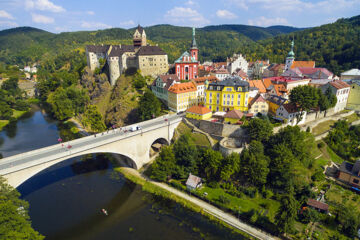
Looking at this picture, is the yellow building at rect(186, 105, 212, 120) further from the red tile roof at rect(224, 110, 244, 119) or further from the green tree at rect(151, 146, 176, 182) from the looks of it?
the green tree at rect(151, 146, 176, 182)

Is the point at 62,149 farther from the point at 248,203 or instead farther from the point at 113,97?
the point at 113,97

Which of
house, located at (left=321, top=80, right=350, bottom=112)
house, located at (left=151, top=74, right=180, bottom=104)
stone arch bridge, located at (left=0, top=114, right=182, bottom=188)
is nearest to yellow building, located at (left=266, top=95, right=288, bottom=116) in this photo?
house, located at (left=321, top=80, right=350, bottom=112)

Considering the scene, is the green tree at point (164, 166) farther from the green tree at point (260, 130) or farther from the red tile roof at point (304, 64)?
the red tile roof at point (304, 64)

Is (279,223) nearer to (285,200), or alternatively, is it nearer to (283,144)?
(285,200)

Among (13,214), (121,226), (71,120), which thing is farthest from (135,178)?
(71,120)

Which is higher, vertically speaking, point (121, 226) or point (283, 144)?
point (283, 144)

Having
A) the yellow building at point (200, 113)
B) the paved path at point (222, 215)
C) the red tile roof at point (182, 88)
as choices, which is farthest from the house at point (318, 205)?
the red tile roof at point (182, 88)

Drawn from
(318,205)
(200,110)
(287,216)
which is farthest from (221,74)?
(287,216)
